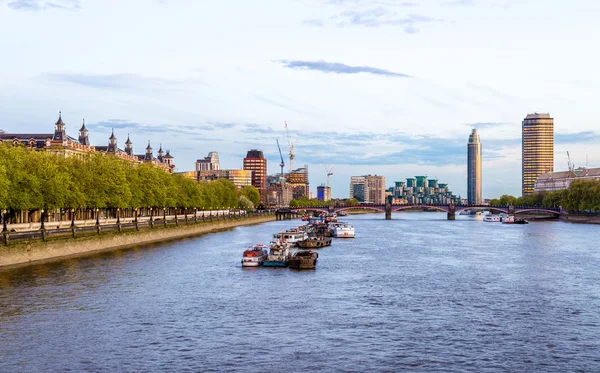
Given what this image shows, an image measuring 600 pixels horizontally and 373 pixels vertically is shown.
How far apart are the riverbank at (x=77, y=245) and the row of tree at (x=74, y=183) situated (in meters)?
6.00

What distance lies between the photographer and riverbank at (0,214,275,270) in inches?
2835

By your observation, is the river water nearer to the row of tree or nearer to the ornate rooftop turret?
the row of tree

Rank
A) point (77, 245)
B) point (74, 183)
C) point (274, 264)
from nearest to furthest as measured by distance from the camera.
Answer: point (274, 264)
point (77, 245)
point (74, 183)

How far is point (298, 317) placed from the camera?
49.1 m

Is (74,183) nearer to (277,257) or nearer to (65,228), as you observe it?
(65,228)

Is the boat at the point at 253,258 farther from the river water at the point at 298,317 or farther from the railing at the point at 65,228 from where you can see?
the railing at the point at 65,228

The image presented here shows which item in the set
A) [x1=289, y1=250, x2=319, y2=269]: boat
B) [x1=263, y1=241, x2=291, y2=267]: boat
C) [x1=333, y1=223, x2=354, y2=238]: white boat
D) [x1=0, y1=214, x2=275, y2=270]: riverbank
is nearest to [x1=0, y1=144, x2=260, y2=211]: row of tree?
[x1=0, y1=214, x2=275, y2=270]: riverbank

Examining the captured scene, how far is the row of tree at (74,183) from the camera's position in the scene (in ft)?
273

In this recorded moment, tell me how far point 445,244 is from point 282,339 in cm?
8153

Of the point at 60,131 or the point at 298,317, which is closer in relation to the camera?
the point at 298,317

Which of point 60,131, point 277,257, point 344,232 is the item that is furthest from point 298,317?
point 60,131

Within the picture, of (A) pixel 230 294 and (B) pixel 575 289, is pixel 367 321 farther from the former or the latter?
(B) pixel 575 289

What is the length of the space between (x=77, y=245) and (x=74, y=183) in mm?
16383

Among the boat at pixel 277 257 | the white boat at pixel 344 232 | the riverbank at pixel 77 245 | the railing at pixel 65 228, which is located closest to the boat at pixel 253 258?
the boat at pixel 277 257
